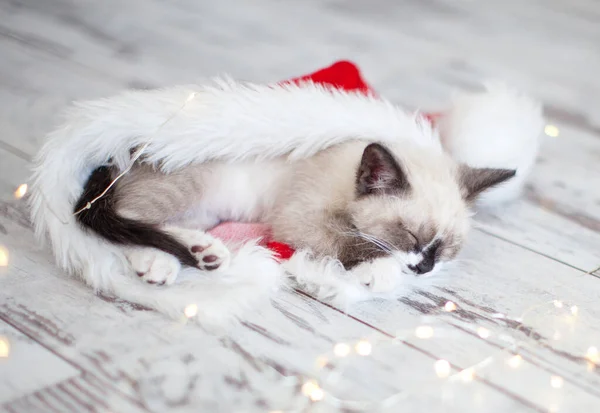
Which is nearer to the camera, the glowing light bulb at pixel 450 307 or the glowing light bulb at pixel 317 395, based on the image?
the glowing light bulb at pixel 317 395

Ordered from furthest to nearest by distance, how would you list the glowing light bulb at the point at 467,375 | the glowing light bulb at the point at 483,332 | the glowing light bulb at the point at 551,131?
the glowing light bulb at the point at 551,131 → the glowing light bulb at the point at 483,332 → the glowing light bulb at the point at 467,375

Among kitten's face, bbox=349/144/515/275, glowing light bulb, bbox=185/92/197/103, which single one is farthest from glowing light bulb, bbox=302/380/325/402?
glowing light bulb, bbox=185/92/197/103

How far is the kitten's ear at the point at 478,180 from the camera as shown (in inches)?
51.1

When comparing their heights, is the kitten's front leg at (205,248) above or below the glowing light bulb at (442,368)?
above

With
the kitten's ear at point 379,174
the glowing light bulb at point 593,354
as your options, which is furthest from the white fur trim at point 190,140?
the glowing light bulb at point 593,354

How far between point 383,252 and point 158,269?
380mm

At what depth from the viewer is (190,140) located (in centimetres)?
128

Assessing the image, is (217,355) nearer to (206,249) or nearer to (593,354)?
(206,249)

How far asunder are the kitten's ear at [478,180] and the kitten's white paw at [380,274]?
19 centimetres

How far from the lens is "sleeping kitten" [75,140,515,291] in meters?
1.21

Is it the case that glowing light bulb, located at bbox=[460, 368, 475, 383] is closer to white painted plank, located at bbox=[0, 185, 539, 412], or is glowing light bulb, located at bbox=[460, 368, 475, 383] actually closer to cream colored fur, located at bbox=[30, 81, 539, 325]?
white painted plank, located at bbox=[0, 185, 539, 412]

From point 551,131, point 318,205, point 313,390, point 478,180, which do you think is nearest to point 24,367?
point 313,390

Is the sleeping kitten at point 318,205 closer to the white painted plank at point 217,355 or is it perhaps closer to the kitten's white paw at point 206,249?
the kitten's white paw at point 206,249

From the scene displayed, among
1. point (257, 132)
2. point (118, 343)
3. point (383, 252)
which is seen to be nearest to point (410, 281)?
point (383, 252)
